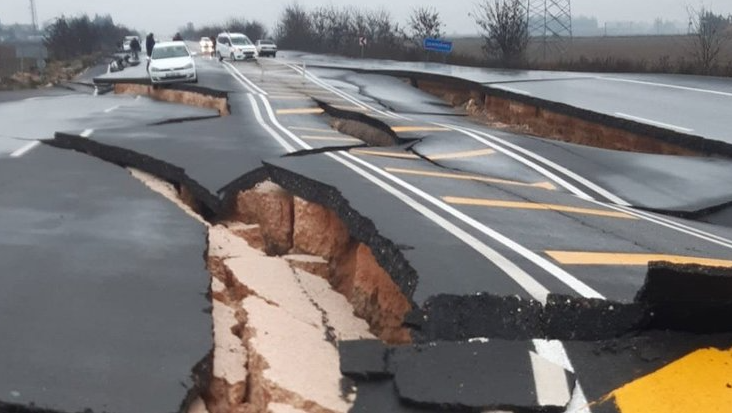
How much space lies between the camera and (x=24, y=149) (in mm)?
14406

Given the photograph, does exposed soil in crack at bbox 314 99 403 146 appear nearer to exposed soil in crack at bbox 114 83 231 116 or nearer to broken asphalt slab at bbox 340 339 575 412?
exposed soil in crack at bbox 114 83 231 116

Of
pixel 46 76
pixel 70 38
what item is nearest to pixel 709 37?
pixel 46 76

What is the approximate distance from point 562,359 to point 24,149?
12.4 meters

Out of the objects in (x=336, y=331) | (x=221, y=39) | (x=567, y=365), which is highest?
(x=221, y=39)

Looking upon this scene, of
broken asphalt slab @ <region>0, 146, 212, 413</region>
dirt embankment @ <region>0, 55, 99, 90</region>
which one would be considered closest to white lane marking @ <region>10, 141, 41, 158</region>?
broken asphalt slab @ <region>0, 146, 212, 413</region>

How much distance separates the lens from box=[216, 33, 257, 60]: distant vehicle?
4391cm

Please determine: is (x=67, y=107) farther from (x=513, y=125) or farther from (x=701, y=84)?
(x=701, y=84)

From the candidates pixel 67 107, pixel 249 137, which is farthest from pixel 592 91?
pixel 67 107

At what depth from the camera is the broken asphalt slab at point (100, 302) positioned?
459 cm

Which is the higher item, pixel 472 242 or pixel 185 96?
pixel 185 96

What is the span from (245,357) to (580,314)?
2374 mm

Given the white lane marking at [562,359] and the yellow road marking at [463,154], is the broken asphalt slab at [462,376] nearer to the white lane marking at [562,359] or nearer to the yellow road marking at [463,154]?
the white lane marking at [562,359]

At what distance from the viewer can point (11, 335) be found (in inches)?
211

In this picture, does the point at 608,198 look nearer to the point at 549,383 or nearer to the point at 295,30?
the point at 549,383
